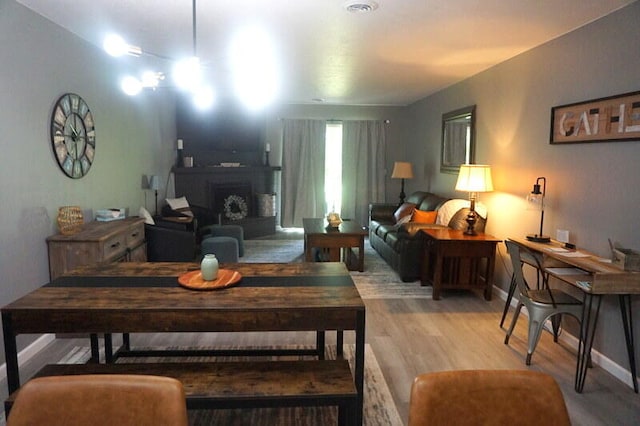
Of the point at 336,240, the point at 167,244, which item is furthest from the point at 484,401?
the point at 167,244

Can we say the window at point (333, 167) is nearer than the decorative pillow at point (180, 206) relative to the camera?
No

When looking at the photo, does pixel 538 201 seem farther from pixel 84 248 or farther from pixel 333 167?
pixel 333 167

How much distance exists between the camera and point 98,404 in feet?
3.47

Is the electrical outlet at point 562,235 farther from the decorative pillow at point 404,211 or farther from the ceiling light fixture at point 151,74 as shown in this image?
the ceiling light fixture at point 151,74

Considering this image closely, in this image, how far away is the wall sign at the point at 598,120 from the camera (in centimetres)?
272

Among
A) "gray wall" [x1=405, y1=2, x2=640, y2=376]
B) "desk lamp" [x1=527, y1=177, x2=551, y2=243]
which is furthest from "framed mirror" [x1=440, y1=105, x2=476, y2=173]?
"desk lamp" [x1=527, y1=177, x2=551, y2=243]

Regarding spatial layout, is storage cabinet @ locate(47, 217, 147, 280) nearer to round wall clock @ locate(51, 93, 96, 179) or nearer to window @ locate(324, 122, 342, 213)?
round wall clock @ locate(51, 93, 96, 179)

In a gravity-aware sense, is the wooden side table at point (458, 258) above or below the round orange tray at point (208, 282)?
below

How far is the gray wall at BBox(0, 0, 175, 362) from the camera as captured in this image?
280 cm

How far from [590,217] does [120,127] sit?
15.5 feet

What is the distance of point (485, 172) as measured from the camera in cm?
430

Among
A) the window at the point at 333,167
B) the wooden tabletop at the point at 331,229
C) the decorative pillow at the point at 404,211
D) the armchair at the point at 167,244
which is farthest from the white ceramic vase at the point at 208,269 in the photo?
the window at the point at 333,167

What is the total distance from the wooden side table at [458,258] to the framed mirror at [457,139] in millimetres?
1240

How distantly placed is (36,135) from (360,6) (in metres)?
2.55
